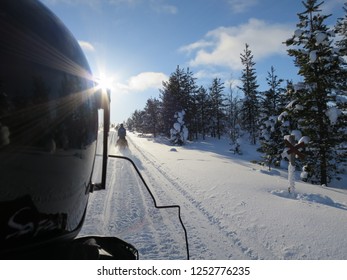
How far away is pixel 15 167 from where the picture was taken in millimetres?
1243

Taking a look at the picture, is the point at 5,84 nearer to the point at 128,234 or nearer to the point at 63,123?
the point at 63,123

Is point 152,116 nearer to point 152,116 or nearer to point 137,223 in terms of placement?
point 152,116

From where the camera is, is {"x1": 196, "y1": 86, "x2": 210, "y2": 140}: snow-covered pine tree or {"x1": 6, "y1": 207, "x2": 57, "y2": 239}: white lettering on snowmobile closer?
{"x1": 6, "y1": 207, "x2": 57, "y2": 239}: white lettering on snowmobile

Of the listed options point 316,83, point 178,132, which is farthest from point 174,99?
point 316,83

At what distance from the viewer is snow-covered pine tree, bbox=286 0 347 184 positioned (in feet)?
48.4

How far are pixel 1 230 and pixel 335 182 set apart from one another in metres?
26.8

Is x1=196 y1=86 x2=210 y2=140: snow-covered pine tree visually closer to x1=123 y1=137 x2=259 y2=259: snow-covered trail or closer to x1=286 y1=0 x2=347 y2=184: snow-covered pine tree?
Result: x1=286 y1=0 x2=347 y2=184: snow-covered pine tree

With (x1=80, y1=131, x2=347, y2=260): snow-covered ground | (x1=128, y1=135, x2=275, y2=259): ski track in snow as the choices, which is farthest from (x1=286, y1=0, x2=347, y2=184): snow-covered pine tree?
(x1=128, y1=135, x2=275, y2=259): ski track in snow

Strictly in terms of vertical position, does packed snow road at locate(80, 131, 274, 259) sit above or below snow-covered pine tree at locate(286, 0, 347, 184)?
below

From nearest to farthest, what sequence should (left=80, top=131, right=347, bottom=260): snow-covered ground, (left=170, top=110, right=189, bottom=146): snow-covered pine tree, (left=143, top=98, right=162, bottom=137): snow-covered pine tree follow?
(left=80, top=131, right=347, bottom=260): snow-covered ground < (left=170, top=110, right=189, bottom=146): snow-covered pine tree < (left=143, top=98, right=162, bottom=137): snow-covered pine tree

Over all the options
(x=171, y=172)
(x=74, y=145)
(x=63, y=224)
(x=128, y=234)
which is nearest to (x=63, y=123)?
(x=74, y=145)

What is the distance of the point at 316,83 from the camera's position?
15336mm

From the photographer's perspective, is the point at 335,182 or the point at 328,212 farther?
the point at 335,182

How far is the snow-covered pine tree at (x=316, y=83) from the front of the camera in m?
14.8
